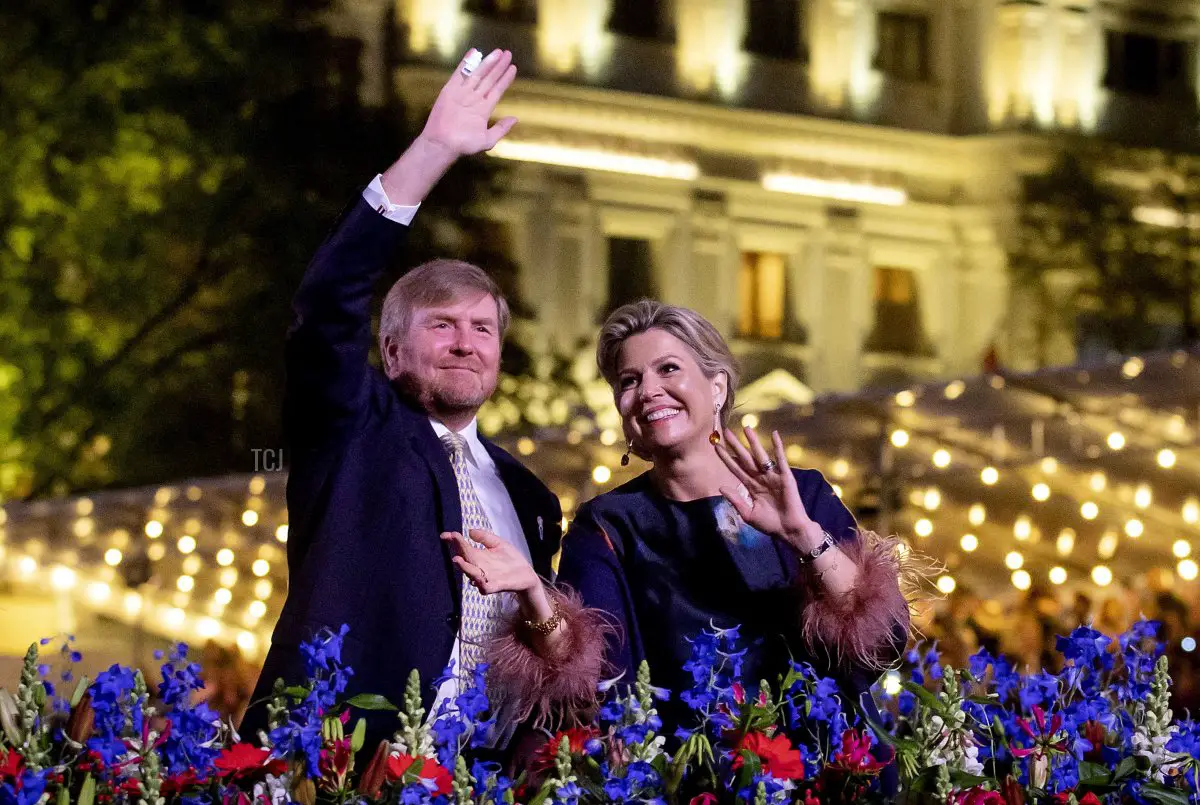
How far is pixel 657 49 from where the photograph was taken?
28.1 m

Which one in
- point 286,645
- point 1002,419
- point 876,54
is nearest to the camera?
point 286,645

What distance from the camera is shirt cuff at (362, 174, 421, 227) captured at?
3.76 m

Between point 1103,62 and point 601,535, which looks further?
point 1103,62

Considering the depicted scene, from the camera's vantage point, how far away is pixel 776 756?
3.02 m

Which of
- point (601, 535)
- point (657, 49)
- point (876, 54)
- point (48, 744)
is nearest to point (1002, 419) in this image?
point (601, 535)

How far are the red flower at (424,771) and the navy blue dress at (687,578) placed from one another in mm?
821

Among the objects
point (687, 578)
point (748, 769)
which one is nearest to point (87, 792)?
point (748, 769)

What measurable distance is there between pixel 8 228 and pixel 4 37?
146 cm

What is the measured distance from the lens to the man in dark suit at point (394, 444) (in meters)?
3.75

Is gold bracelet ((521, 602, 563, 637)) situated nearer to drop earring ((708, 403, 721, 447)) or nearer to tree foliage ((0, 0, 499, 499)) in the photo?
drop earring ((708, 403, 721, 447))

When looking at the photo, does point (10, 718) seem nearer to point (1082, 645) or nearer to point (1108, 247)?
point (1082, 645)

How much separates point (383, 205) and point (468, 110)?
209 millimetres

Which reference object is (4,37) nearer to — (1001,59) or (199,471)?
(199,471)

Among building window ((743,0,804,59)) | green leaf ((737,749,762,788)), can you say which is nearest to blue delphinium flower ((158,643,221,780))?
green leaf ((737,749,762,788))
